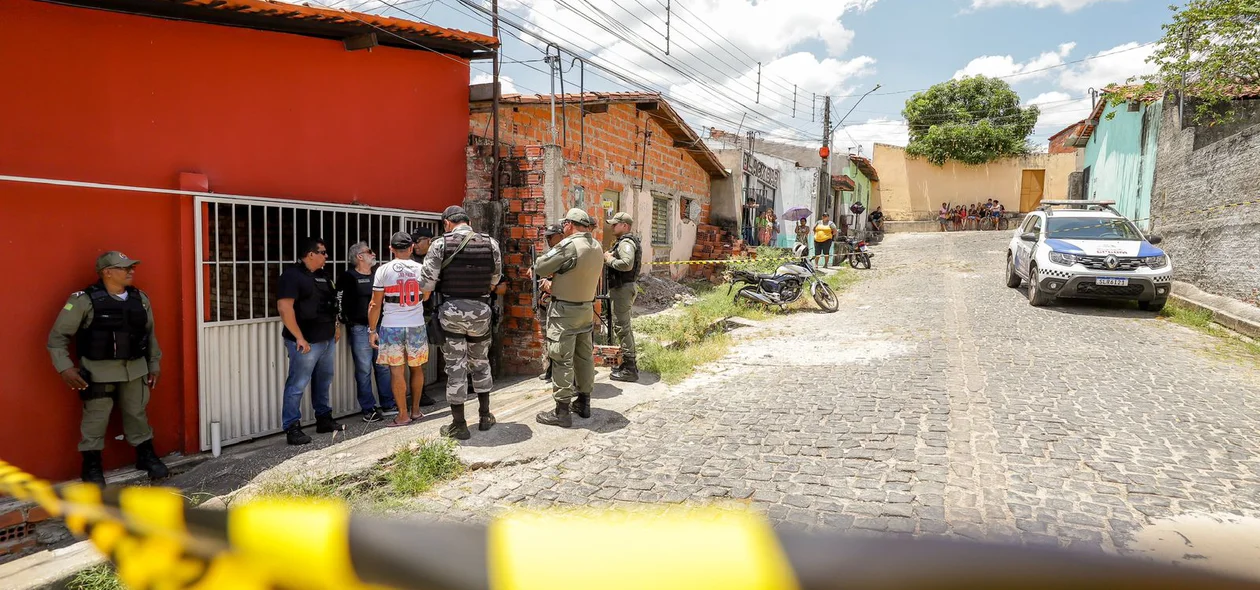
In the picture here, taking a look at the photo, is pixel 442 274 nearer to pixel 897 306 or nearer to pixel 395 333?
pixel 395 333

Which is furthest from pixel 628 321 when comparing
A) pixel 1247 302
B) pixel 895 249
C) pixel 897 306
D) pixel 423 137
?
pixel 895 249

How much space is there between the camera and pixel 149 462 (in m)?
4.59

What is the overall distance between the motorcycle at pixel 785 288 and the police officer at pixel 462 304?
644 centimetres

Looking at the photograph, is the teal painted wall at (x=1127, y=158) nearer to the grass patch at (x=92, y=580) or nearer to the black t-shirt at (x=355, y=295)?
the black t-shirt at (x=355, y=295)

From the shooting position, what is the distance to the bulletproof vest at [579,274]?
5.36 metres

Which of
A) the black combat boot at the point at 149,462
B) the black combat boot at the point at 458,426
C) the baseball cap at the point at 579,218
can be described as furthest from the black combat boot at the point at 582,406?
the black combat boot at the point at 149,462

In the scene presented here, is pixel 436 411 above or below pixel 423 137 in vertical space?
below

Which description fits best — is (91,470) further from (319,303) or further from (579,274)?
(579,274)

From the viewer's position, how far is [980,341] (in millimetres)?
7984

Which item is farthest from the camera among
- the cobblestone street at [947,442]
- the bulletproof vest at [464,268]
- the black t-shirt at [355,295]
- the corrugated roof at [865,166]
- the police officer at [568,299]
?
the corrugated roof at [865,166]

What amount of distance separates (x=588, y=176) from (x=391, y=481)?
21.1ft

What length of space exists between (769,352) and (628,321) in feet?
7.00

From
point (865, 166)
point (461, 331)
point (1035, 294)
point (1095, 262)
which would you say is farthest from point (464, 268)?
point (865, 166)

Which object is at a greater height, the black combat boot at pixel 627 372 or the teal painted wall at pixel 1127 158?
the teal painted wall at pixel 1127 158
